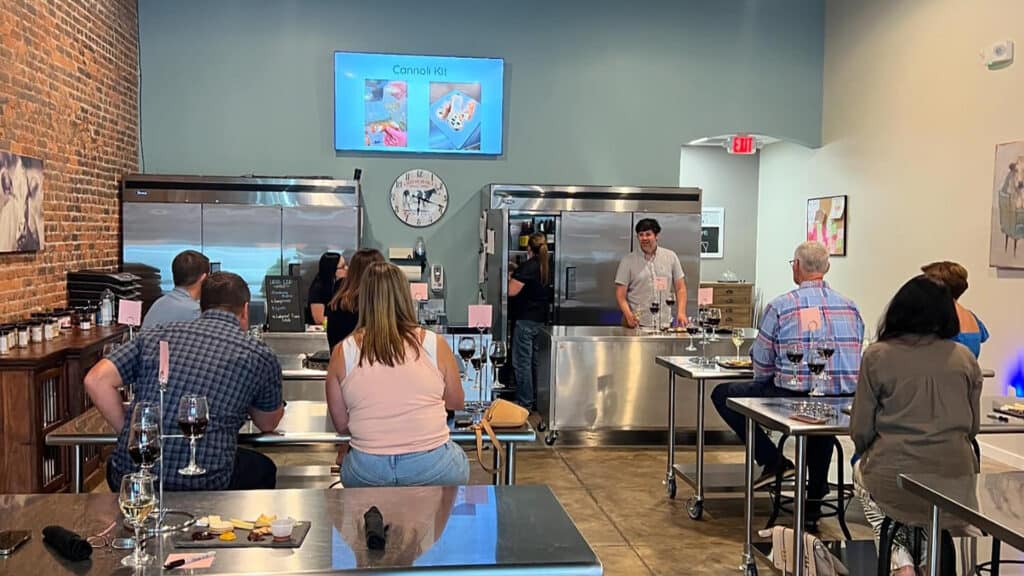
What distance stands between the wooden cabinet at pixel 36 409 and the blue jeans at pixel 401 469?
7.47 feet

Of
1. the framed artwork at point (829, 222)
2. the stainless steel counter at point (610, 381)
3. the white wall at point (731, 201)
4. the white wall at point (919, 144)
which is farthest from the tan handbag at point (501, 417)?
the white wall at point (731, 201)

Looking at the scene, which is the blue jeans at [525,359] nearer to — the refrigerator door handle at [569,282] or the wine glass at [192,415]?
the refrigerator door handle at [569,282]

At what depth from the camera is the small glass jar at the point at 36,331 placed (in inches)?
210

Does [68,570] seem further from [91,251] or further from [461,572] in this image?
[91,251]

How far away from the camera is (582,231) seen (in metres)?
8.22

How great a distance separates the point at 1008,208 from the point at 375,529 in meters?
6.11

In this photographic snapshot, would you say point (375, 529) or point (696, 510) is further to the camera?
point (696, 510)

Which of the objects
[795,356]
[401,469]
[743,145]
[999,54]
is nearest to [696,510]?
[795,356]

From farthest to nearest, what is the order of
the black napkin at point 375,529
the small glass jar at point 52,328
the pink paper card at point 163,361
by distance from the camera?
the small glass jar at point 52,328 → the pink paper card at point 163,361 → the black napkin at point 375,529

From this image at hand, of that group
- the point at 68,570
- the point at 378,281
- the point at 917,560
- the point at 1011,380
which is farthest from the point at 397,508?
the point at 1011,380

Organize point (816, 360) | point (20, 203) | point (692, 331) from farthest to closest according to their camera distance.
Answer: point (692, 331)
point (20, 203)
point (816, 360)

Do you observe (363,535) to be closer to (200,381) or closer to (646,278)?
(200,381)

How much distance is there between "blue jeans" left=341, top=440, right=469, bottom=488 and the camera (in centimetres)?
317

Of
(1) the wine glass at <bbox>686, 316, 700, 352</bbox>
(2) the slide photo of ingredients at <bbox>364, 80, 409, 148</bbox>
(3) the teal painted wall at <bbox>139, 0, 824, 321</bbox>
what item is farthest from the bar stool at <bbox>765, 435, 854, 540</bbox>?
(2) the slide photo of ingredients at <bbox>364, 80, 409, 148</bbox>
